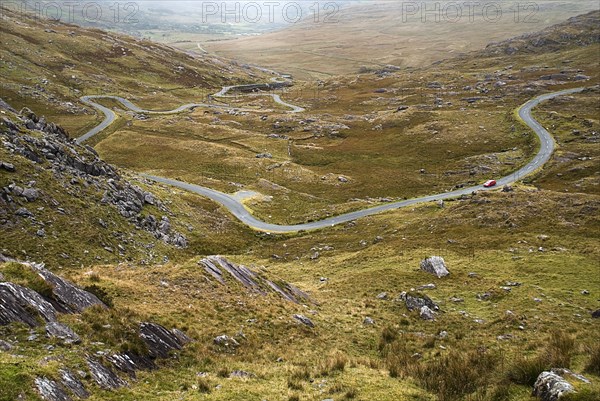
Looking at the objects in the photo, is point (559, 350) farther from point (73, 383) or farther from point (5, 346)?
point (5, 346)

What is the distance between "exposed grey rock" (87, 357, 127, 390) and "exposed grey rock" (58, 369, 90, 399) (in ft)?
2.45

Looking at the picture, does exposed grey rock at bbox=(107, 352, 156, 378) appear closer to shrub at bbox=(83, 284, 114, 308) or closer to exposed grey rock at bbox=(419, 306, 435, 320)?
shrub at bbox=(83, 284, 114, 308)

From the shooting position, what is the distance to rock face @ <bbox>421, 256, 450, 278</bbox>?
41156 millimetres

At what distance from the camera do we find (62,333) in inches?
699

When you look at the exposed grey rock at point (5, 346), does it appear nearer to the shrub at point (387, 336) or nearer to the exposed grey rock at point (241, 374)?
the exposed grey rock at point (241, 374)

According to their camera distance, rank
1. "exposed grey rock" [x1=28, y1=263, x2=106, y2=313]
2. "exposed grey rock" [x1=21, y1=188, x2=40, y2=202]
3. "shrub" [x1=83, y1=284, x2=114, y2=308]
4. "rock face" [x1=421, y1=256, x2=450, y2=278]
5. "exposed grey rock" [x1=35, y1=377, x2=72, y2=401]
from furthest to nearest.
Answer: "exposed grey rock" [x1=21, y1=188, x2=40, y2=202]
"rock face" [x1=421, y1=256, x2=450, y2=278]
"shrub" [x1=83, y1=284, x2=114, y2=308]
"exposed grey rock" [x1=28, y1=263, x2=106, y2=313]
"exposed grey rock" [x1=35, y1=377, x2=72, y2=401]

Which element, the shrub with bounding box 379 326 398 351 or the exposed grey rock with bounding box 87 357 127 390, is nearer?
the exposed grey rock with bounding box 87 357 127 390

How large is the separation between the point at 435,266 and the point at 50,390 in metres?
36.5

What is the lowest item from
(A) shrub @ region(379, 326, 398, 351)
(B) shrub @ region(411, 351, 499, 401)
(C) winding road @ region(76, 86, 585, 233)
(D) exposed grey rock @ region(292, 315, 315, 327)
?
(C) winding road @ region(76, 86, 585, 233)

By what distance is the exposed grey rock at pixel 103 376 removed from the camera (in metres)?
15.6

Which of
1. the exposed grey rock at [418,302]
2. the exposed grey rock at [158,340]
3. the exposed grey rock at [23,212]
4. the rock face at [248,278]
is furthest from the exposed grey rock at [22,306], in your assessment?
the exposed grey rock at [23,212]

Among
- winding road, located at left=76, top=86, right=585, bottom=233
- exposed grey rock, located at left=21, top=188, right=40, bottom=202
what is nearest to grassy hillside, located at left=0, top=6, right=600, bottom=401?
exposed grey rock, located at left=21, top=188, right=40, bottom=202

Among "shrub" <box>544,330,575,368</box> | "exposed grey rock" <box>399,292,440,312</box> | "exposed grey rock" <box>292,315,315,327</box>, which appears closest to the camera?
"shrub" <box>544,330,575,368</box>

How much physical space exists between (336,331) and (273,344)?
5882 mm
